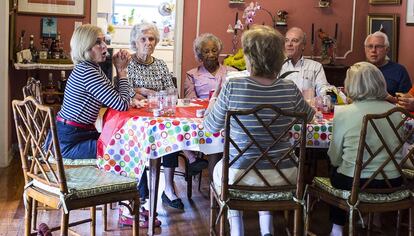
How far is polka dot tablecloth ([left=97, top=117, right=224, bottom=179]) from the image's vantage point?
2947 mm

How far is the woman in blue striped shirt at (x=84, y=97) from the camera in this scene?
320 cm

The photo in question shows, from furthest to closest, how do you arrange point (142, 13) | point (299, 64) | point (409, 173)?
1. point (142, 13)
2. point (299, 64)
3. point (409, 173)

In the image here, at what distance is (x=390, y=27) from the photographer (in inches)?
213

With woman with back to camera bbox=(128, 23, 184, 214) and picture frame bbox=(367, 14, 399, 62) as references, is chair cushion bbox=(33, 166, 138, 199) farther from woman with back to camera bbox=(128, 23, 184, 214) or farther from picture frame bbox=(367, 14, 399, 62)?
picture frame bbox=(367, 14, 399, 62)

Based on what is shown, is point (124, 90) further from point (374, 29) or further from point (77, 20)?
point (374, 29)

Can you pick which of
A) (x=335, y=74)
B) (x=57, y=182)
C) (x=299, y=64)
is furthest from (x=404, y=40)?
(x=57, y=182)

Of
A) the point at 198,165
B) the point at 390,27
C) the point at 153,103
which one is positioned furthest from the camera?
the point at 390,27

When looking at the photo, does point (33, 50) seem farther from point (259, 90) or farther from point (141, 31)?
point (259, 90)

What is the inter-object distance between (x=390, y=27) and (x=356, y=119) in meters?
2.96

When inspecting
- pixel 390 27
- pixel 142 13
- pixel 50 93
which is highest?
pixel 142 13

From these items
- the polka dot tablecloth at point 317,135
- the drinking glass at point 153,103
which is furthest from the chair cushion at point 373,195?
the drinking glass at point 153,103

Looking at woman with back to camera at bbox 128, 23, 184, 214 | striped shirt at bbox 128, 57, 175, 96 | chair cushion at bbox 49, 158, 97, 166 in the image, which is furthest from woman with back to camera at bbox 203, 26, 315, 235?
striped shirt at bbox 128, 57, 175, 96

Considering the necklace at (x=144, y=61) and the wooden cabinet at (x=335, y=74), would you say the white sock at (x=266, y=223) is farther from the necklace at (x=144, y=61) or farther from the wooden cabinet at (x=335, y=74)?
the wooden cabinet at (x=335, y=74)

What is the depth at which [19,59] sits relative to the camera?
4.96m
